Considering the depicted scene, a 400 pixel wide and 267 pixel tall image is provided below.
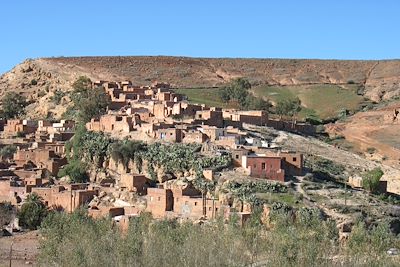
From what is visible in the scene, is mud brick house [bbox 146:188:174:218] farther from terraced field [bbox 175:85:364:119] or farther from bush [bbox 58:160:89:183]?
terraced field [bbox 175:85:364:119]

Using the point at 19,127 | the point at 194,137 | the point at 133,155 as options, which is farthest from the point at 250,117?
the point at 19,127

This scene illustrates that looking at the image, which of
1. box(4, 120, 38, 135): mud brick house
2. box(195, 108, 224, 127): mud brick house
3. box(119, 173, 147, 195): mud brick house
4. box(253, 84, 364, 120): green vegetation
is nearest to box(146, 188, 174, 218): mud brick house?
box(119, 173, 147, 195): mud brick house

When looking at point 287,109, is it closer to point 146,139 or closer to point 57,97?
point 57,97

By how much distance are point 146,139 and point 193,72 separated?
49463 millimetres

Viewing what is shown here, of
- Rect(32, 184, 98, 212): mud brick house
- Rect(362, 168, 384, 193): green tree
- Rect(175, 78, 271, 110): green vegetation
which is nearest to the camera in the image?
Rect(32, 184, 98, 212): mud brick house

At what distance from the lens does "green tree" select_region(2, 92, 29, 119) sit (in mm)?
62938

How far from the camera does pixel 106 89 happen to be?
58.0 m

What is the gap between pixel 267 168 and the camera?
39.5 metres

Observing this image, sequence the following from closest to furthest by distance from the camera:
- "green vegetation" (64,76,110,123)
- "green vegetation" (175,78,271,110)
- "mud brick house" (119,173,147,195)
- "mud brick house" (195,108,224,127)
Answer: "mud brick house" (119,173,147,195) < "mud brick house" (195,108,224,127) < "green vegetation" (64,76,110,123) < "green vegetation" (175,78,271,110)

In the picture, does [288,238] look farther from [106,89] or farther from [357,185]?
[106,89]

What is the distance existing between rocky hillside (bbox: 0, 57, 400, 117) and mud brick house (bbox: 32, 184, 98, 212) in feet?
77.1

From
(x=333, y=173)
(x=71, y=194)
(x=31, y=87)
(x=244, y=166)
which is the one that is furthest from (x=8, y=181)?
(x=31, y=87)

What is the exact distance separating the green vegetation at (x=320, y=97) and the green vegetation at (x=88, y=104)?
67.7 ft

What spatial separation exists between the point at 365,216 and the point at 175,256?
49.7 ft
